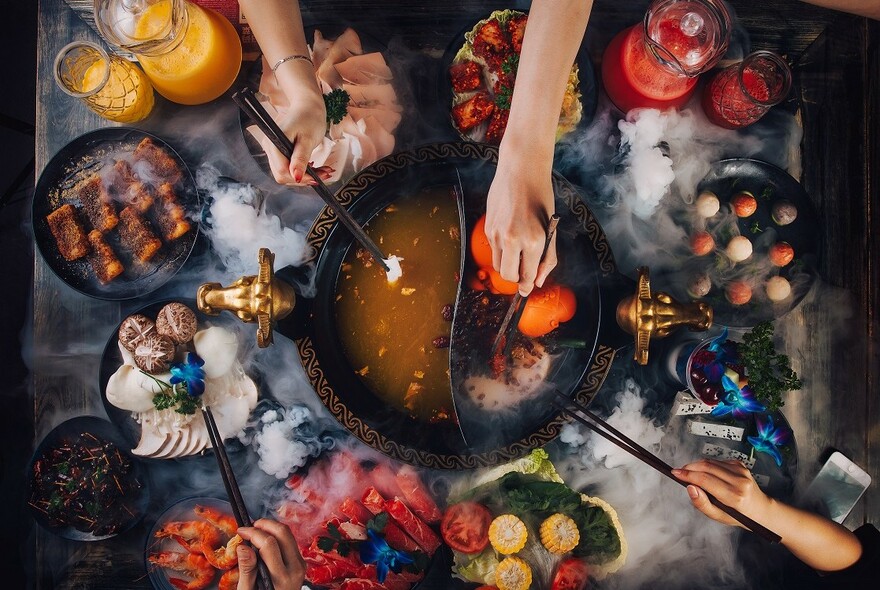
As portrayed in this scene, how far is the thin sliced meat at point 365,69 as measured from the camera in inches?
89.7

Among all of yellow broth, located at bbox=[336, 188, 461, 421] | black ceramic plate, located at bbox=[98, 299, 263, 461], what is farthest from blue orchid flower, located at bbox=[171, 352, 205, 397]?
yellow broth, located at bbox=[336, 188, 461, 421]

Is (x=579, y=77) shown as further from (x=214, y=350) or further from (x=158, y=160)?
(x=214, y=350)

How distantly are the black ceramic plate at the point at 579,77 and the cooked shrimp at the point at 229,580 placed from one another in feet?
6.26

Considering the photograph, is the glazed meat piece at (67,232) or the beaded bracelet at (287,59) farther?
the glazed meat piece at (67,232)

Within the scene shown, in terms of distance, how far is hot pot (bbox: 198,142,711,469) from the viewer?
209cm

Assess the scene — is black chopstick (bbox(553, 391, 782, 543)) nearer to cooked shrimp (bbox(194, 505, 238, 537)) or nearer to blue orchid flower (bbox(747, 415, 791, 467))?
blue orchid flower (bbox(747, 415, 791, 467))

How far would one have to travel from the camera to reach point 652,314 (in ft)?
6.50

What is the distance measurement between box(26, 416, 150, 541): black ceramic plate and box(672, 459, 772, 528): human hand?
6.66ft

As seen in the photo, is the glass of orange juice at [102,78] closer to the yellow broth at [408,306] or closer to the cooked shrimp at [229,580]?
the yellow broth at [408,306]

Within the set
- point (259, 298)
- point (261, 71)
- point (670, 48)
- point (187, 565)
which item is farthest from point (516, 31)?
point (187, 565)

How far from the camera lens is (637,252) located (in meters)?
2.43

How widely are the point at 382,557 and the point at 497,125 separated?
171 cm

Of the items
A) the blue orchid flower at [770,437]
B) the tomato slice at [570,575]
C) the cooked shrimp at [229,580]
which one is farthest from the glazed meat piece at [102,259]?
the blue orchid flower at [770,437]

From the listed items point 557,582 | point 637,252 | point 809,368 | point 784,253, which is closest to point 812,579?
point 809,368
